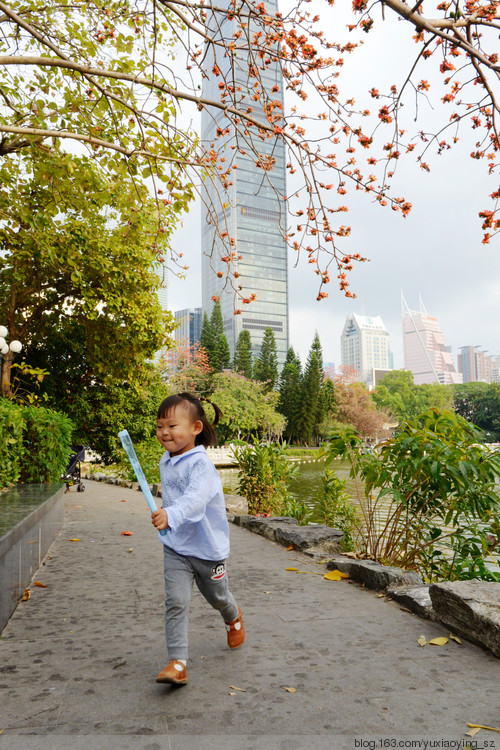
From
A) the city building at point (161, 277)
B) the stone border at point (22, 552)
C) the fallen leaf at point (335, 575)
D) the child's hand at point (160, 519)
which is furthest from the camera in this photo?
the city building at point (161, 277)

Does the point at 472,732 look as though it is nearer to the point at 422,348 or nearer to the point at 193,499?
the point at 193,499

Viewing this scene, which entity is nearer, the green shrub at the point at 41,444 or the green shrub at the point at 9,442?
the green shrub at the point at 9,442

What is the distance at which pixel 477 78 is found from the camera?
12.0ft

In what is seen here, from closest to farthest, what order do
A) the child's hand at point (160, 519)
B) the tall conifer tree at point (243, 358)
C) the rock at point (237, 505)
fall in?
the child's hand at point (160, 519) < the rock at point (237, 505) < the tall conifer tree at point (243, 358)

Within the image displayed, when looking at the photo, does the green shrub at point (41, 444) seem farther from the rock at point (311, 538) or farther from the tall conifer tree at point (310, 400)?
the tall conifer tree at point (310, 400)

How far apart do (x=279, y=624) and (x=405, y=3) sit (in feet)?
13.0

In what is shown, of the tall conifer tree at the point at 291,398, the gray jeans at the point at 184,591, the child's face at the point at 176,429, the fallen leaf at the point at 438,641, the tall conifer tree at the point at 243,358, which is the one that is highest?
the tall conifer tree at the point at 243,358

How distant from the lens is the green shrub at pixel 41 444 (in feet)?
22.2

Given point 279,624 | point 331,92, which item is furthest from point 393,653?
point 331,92

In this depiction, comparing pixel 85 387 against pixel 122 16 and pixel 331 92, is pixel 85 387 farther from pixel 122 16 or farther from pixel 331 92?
pixel 331 92

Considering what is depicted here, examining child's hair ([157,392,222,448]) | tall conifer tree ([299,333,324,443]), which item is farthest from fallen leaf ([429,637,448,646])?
tall conifer tree ([299,333,324,443])

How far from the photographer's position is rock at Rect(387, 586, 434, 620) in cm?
318

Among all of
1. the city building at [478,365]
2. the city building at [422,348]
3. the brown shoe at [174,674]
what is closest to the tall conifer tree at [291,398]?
the brown shoe at [174,674]

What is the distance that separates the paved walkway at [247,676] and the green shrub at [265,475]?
144 inches
